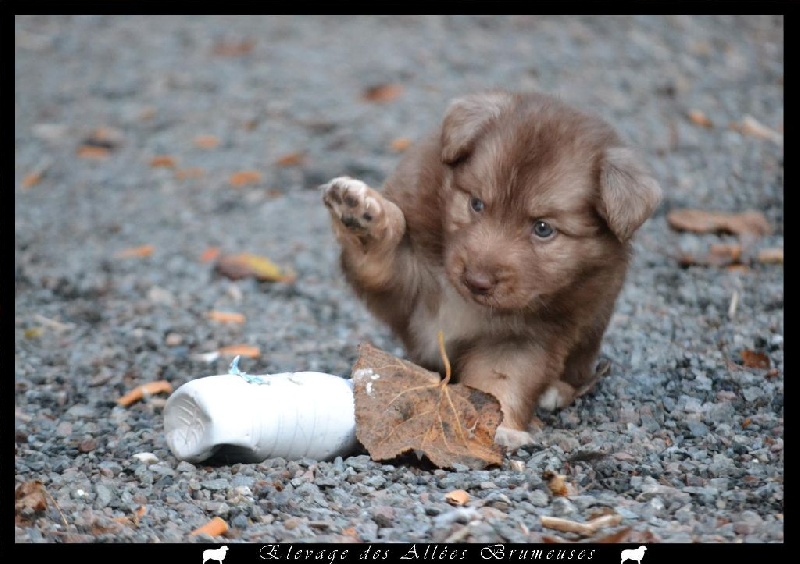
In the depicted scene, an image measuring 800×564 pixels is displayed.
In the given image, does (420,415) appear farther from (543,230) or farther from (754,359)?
(754,359)

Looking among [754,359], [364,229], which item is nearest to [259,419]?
[364,229]

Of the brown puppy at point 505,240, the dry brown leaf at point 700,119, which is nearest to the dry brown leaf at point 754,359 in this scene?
the brown puppy at point 505,240

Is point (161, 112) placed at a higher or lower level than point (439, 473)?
higher

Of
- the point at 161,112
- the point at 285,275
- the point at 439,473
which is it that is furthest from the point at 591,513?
the point at 161,112

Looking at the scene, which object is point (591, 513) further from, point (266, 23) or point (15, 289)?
point (266, 23)

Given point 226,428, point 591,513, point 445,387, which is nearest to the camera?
point 591,513
